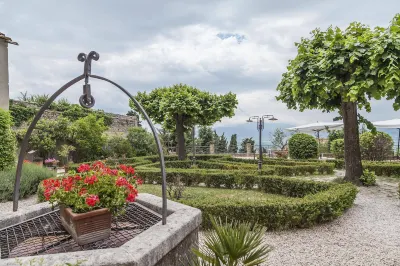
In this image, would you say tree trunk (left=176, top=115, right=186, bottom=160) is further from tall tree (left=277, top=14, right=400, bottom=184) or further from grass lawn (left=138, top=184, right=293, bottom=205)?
tall tree (left=277, top=14, right=400, bottom=184)

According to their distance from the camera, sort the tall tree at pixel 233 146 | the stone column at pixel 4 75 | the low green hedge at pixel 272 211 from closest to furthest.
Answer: the low green hedge at pixel 272 211 < the stone column at pixel 4 75 < the tall tree at pixel 233 146

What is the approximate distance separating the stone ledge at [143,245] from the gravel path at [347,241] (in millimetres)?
1741

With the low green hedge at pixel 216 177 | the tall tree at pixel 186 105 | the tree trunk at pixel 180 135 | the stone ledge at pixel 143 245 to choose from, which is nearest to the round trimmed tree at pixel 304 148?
the tall tree at pixel 186 105

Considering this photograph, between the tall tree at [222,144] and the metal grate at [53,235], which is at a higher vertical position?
the tall tree at [222,144]

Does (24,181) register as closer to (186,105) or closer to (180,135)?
(186,105)

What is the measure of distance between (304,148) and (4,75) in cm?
1496

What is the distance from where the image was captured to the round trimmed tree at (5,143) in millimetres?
8516

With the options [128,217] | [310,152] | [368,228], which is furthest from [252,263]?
[310,152]

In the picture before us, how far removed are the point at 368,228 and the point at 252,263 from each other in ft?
14.0

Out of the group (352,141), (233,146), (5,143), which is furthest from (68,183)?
(233,146)

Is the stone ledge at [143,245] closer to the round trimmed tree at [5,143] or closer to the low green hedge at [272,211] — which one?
the low green hedge at [272,211]

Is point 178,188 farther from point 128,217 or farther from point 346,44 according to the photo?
point 346,44

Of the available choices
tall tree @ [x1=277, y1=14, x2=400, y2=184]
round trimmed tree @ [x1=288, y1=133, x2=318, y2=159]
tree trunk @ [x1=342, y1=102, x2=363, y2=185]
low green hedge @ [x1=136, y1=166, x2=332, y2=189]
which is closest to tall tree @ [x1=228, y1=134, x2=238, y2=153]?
round trimmed tree @ [x1=288, y1=133, x2=318, y2=159]

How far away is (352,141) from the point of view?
29.6 ft
